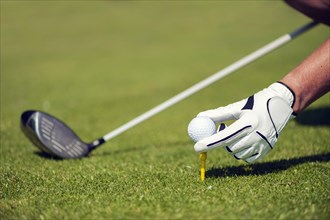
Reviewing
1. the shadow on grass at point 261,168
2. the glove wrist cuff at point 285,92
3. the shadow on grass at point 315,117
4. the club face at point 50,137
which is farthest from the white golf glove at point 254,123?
the shadow on grass at point 315,117

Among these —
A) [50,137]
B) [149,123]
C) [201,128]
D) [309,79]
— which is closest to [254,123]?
[201,128]

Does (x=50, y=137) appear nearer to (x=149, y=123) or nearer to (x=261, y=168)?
(x=261, y=168)

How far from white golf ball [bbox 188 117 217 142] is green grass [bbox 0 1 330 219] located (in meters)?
0.48

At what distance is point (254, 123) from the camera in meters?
4.17

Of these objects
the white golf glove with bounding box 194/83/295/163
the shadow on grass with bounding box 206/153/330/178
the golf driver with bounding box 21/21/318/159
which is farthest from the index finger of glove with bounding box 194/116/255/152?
the golf driver with bounding box 21/21/318/159

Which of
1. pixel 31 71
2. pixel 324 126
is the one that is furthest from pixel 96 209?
pixel 31 71

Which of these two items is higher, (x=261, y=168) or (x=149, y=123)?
(x=261, y=168)

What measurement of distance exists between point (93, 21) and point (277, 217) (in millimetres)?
35895

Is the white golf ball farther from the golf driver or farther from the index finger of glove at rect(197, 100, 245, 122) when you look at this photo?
the golf driver

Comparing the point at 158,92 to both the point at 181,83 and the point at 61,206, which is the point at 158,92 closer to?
the point at 181,83

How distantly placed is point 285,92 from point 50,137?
11.9 ft

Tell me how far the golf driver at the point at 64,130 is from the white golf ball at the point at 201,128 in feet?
7.42

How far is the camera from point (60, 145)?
6.76 m

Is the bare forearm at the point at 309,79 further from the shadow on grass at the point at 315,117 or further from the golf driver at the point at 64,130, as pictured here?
the shadow on grass at the point at 315,117
